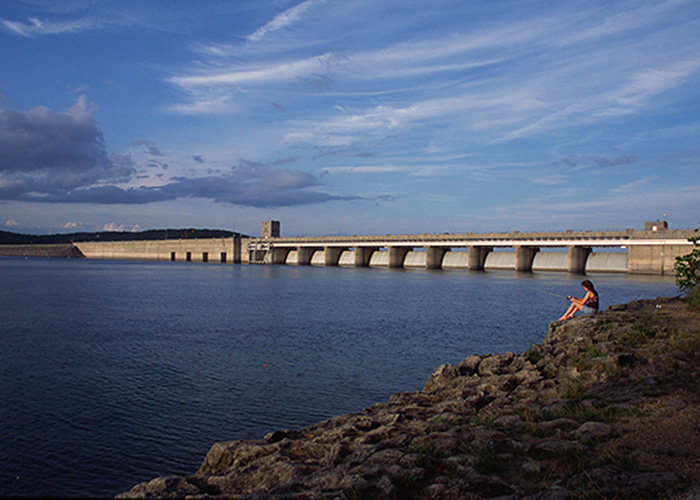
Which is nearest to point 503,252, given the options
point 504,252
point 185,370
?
point 504,252

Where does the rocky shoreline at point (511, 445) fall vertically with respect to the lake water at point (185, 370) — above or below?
above

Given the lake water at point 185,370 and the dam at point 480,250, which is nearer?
the lake water at point 185,370

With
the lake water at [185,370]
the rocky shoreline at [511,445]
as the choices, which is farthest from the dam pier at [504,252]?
the rocky shoreline at [511,445]

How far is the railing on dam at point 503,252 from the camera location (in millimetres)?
93875

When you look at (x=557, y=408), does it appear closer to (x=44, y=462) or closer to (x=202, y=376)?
(x=44, y=462)

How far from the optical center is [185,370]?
20.8m

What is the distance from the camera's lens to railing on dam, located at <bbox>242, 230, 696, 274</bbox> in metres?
93.9

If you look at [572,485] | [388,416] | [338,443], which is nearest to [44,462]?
[338,443]

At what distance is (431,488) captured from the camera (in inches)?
310

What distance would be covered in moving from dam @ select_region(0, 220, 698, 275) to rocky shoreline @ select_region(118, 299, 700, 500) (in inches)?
2148

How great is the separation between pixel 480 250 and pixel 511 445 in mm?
109745

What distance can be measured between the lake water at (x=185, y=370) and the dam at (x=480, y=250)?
43430mm

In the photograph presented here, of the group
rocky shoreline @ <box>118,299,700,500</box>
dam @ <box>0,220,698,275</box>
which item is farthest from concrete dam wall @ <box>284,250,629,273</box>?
rocky shoreline @ <box>118,299,700,500</box>

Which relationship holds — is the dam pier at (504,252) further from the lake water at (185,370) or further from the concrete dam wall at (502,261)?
the lake water at (185,370)
